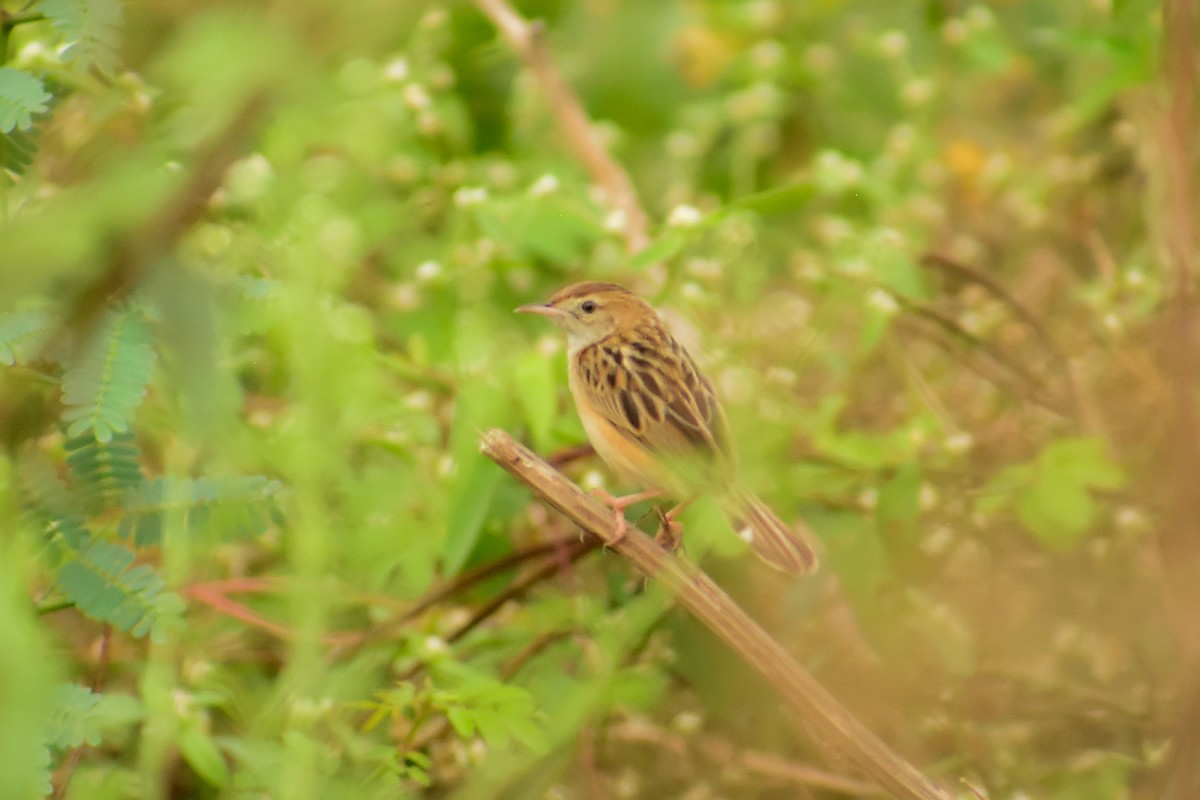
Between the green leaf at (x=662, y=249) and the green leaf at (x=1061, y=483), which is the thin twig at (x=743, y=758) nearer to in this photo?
the green leaf at (x=1061, y=483)

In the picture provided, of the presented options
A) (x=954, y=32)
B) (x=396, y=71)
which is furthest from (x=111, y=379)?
(x=954, y=32)

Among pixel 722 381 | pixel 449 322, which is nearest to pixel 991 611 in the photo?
pixel 722 381

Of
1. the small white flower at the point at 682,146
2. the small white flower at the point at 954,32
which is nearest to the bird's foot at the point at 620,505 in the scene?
the small white flower at the point at 682,146

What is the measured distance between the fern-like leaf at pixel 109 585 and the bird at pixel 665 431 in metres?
1.12

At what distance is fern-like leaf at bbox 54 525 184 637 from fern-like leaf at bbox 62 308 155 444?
35cm

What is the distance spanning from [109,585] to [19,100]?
3.36 feet

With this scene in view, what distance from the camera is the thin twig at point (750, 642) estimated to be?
270 cm

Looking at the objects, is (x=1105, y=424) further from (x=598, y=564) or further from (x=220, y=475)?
(x=220, y=475)

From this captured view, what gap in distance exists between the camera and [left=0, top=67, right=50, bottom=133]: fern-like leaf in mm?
2752

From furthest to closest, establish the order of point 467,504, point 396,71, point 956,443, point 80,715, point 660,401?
point 396,71
point 956,443
point 660,401
point 467,504
point 80,715

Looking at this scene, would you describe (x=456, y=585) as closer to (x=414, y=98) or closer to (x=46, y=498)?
(x=46, y=498)

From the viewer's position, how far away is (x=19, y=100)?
278 cm

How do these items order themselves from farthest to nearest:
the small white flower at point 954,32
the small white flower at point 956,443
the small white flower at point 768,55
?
1. the small white flower at point 768,55
2. the small white flower at point 954,32
3. the small white flower at point 956,443

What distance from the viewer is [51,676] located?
82.5 inches
